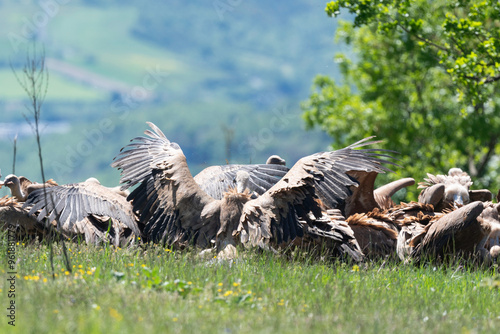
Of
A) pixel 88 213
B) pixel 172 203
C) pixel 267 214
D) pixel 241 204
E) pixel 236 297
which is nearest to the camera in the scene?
pixel 236 297

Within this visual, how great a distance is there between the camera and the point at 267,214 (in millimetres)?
8039

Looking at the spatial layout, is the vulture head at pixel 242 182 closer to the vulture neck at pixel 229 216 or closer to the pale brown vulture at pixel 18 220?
the vulture neck at pixel 229 216

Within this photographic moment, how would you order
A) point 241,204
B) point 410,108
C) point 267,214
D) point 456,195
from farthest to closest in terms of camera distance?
1. point 410,108
2. point 456,195
3. point 241,204
4. point 267,214

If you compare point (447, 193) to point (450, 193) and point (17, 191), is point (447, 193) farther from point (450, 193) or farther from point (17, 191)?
point (17, 191)

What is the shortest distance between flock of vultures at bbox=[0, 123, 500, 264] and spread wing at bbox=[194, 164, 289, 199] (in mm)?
39

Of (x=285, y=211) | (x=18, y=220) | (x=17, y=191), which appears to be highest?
(x=17, y=191)

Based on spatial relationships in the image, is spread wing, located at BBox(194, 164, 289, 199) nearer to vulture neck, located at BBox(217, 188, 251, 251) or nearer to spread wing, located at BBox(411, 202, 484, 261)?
vulture neck, located at BBox(217, 188, 251, 251)

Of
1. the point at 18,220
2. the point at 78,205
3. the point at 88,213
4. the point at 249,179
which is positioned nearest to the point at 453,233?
the point at 249,179

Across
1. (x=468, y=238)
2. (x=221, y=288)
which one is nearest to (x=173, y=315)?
(x=221, y=288)

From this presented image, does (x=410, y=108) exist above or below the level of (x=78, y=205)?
above

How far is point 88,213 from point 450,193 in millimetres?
5489

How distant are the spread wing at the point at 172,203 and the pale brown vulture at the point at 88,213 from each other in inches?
9.4

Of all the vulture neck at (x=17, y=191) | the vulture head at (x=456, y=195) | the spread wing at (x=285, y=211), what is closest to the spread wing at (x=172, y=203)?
the spread wing at (x=285, y=211)

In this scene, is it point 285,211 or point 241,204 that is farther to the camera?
point 241,204
